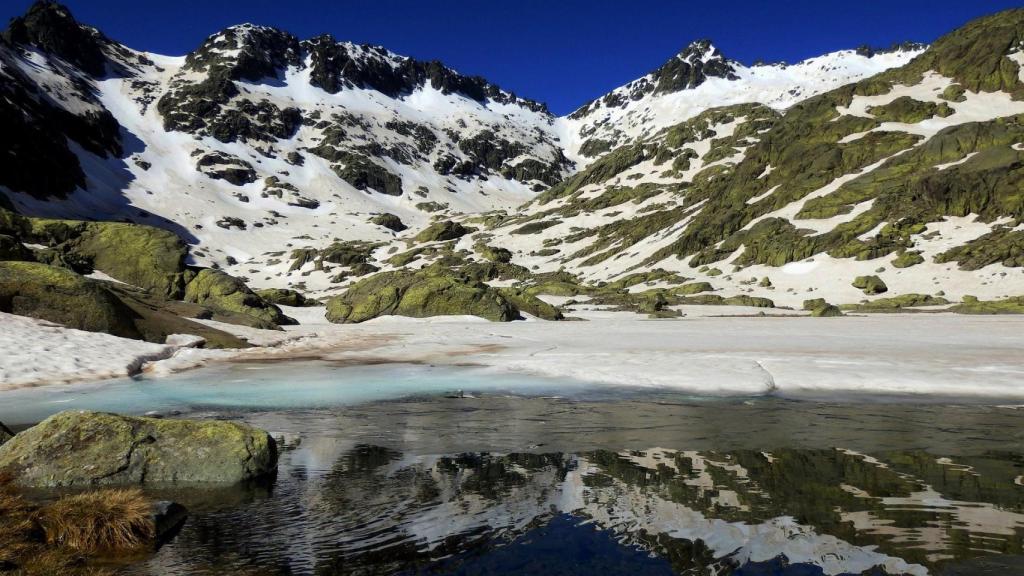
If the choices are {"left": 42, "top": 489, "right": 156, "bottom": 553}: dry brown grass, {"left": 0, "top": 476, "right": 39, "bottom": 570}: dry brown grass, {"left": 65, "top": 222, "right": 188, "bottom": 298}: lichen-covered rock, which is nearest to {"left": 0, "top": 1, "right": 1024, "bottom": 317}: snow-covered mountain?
{"left": 65, "top": 222, "right": 188, "bottom": 298}: lichen-covered rock

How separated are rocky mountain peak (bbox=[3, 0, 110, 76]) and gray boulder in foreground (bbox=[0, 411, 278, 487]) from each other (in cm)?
23344

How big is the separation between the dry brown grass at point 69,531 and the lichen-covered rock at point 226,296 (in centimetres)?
2799

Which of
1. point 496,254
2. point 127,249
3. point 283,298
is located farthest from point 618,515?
point 496,254

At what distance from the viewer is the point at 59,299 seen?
17.1 meters

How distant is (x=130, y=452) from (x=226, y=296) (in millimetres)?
28658

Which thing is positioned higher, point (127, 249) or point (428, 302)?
point (127, 249)

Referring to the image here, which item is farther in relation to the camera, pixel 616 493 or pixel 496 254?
pixel 496 254

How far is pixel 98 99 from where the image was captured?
177250 millimetres

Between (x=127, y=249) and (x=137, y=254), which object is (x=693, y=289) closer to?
(x=137, y=254)

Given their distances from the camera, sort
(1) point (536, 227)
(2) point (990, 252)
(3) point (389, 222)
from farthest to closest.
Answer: (3) point (389, 222) < (1) point (536, 227) < (2) point (990, 252)

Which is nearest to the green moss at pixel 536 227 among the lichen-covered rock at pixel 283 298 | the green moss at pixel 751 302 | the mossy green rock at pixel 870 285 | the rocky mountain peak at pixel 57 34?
the lichen-covered rock at pixel 283 298

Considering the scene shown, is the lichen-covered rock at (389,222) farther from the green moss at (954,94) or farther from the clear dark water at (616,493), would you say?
the clear dark water at (616,493)

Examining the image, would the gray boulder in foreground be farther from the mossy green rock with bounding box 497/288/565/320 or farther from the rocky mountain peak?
the rocky mountain peak

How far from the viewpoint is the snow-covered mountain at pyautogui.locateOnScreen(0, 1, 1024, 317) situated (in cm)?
5234
